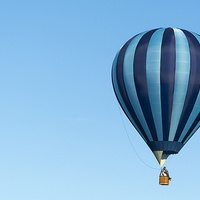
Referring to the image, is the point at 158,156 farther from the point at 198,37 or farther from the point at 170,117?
the point at 198,37

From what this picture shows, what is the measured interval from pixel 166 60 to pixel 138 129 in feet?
19.3

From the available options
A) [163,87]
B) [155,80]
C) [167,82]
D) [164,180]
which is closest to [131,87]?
[155,80]

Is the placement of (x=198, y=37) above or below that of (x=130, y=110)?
above

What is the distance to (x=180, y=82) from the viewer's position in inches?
2842

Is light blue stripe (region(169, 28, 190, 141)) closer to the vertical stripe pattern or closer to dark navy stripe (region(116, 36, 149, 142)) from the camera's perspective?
the vertical stripe pattern

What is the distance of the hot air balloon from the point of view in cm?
7238

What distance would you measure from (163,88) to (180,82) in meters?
1.33

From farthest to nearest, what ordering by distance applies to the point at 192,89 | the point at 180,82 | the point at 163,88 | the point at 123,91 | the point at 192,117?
the point at 123,91, the point at 192,117, the point at 192,89, the point at 163,88, the point at 180,82

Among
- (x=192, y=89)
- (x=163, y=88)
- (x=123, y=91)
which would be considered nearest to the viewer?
(x=163, y=88)

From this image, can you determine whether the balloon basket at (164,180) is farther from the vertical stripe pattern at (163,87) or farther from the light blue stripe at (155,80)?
the light blue stripe at (155,80)

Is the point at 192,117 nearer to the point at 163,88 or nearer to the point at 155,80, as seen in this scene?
the point at 163,88

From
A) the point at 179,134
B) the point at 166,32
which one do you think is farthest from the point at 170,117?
the point at 166,32

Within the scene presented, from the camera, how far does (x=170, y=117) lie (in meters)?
72.7

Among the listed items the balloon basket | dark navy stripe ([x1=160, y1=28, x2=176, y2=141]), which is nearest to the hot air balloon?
dark navy stripe ([x1=160, y1=28, x2=176, y2=141])
